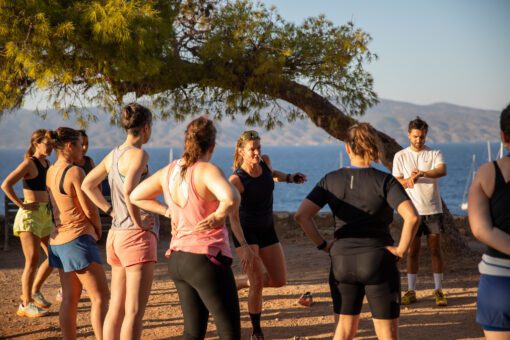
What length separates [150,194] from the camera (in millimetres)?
3832

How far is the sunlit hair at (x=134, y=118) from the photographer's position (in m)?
4.19

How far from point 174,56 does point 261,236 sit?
17.4ft

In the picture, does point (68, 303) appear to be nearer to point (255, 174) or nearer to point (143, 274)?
point (143, 274)

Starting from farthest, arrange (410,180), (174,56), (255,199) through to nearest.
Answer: (174,56) < (410,180) < (255,199)

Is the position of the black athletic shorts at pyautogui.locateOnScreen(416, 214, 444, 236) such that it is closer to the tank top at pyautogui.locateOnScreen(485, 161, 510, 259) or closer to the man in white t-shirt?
the man in white t-shirt

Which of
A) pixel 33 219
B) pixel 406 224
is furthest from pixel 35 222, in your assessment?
pixel 406 224

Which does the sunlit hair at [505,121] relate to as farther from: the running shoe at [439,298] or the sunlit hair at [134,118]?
the running shoe at [439,298]

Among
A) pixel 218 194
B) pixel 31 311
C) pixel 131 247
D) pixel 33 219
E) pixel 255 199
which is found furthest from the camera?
pixel 33 219

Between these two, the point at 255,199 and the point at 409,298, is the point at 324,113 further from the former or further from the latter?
the point at 255,199

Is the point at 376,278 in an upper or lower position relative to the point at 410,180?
lower

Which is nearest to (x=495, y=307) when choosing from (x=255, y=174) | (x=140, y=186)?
(x=140, y=186)

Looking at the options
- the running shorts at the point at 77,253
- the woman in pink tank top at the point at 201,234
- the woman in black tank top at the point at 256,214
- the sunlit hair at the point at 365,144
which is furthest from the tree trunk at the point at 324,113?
the woman in pink tank top at the point at 201,234

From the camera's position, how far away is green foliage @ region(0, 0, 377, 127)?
815 cm

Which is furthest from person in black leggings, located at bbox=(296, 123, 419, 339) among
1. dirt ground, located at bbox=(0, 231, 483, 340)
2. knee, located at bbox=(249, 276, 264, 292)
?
dirt ground, located at bbox=(0, 231, 483, 340)
